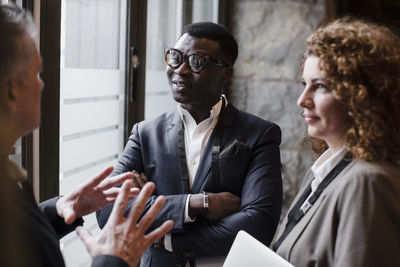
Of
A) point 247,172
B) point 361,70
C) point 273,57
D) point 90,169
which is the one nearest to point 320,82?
point 361,70

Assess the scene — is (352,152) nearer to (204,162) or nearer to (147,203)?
(204,162)

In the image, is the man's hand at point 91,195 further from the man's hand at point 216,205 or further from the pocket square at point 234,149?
the pocket square at point 234,149

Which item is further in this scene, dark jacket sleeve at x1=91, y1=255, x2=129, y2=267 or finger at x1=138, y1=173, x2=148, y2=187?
finger at x1=138, y1=173, x2=148, y2=187

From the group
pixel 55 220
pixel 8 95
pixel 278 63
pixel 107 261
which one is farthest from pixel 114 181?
pixel 278 63

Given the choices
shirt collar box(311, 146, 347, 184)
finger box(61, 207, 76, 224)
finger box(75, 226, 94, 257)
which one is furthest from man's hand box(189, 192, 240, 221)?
finger box(75, 226, 94, 257)

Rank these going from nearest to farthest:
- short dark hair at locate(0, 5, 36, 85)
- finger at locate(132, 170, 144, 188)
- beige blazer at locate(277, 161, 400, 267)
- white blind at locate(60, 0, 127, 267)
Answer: short dark hair at locate(0, 5, 36, 85) < beige blazer at locate(277, 161, 400, 267) < finger at locate(132, 170, 144, 188) < white blind at locate(60, 0, 127, 267)

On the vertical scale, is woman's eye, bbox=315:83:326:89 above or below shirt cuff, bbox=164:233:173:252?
above

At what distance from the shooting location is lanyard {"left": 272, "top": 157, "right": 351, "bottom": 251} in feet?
4.47

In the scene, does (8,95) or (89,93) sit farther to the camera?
(89,93)

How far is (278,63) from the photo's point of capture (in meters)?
3.94

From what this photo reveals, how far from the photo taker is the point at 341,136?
1395 mm

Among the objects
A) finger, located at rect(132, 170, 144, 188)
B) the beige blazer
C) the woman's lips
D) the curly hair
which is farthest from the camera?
finger, located at rect(132, 170, 144, 188)

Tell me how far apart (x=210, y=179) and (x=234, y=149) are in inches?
5.9

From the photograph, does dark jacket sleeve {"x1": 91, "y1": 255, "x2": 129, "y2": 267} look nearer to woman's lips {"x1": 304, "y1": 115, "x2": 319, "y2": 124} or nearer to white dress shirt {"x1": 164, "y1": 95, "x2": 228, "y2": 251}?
woman's lips {"x1": 304, "y1": 115, "x2": 319, "y2": 124}
